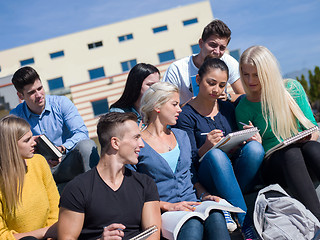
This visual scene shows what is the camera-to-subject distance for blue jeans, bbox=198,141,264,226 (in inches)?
113

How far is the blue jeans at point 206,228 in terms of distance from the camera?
92.6 inches

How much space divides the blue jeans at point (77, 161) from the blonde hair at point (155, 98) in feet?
2.18

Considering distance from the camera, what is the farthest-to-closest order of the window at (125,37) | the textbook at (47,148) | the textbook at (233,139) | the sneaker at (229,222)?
the window at (125,37) → the textbook at (47,148) → the textbook at (233,139) → the sneaker at (229,222)

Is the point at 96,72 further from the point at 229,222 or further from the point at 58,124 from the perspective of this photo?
the point at 229,222

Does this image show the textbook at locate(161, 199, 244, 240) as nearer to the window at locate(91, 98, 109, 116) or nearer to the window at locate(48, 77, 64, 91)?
the window at locate(91, 98, 109, 116)

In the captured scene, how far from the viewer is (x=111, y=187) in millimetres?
2508

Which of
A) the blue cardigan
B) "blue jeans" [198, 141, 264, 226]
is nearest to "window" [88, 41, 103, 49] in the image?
"blue jeans" [198, 141, 264, 226]

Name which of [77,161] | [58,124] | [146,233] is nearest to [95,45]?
[58,124]

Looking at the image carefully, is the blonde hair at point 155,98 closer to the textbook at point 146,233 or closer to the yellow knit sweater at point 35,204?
the yellow knit sweater at point 35,204

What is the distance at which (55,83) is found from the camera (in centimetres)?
3338

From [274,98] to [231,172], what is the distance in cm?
92

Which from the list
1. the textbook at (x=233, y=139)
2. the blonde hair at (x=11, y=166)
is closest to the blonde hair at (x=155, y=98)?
the textbook at (x=233, y=139)

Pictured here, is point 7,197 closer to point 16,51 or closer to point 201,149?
point 201,149

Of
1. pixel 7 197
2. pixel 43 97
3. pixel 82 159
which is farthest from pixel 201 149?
pixel 43 97
